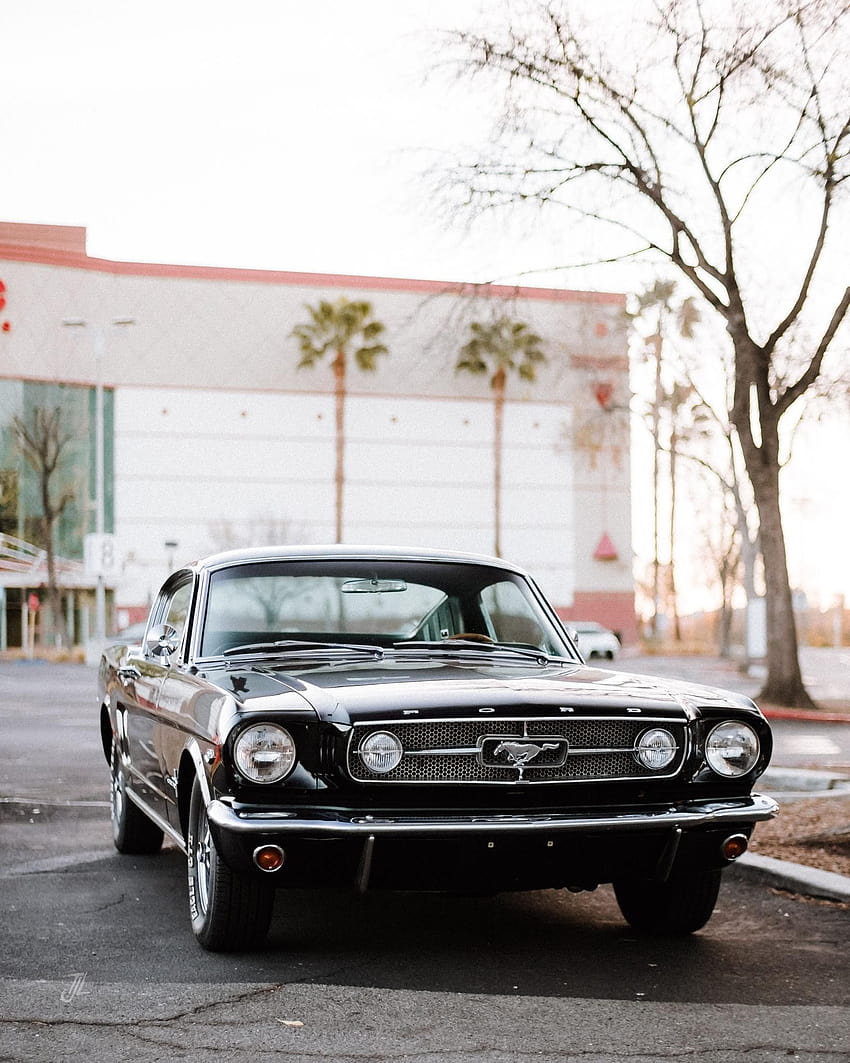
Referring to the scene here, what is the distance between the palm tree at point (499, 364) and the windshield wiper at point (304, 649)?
44.6 m

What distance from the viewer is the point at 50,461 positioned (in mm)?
54750

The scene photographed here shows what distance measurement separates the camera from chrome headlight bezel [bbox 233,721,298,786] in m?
5.32

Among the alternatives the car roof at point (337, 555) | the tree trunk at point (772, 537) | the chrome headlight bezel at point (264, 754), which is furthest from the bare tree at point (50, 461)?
the chrome headlight bezel at point (264, 754)

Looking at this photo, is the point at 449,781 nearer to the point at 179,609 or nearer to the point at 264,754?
the point at 264,754

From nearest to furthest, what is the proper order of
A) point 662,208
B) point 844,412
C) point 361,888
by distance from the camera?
point 361,888
point 662,208
point 844,412

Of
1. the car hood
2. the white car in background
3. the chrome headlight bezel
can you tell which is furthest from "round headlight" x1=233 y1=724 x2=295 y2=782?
the white car in background

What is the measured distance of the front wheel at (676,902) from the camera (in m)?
6.10

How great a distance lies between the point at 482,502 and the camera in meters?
63.2

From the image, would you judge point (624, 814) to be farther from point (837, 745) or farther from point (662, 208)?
point (662, 208)

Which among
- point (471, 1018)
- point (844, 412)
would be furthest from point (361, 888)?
point (844, 412)

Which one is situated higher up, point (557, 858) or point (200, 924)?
point (557, 858)

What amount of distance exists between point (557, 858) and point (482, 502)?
5786cm

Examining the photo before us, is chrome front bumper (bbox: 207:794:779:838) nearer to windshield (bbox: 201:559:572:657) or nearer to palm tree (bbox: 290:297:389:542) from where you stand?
windshield (bbox: 201:559:572:657)

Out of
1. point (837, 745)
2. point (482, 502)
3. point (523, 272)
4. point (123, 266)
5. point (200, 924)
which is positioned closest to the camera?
point (200, 924)
